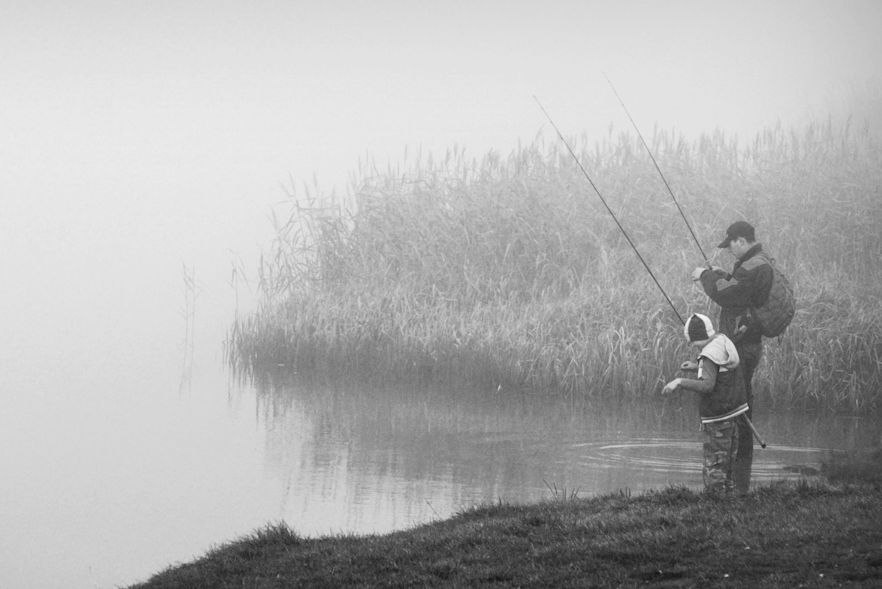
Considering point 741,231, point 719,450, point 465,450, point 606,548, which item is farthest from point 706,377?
point 465,450

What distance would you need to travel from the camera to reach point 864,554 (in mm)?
6453

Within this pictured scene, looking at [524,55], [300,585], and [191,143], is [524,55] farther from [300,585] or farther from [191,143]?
[300,585]

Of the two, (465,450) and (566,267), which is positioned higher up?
(566,267)

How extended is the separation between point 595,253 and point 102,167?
19314 mm

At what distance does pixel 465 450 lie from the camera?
12078 mm

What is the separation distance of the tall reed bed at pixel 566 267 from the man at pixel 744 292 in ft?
13.1

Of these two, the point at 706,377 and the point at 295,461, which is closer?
the point at 706,377

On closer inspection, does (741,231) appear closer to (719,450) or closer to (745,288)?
(745,288)

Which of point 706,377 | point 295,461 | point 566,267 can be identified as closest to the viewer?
point 706,377

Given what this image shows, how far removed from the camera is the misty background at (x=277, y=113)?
22.1 metres

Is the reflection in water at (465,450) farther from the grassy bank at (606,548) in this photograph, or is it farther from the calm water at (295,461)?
the grassy bank at (606,548)

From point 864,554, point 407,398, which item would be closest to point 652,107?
point 407,398

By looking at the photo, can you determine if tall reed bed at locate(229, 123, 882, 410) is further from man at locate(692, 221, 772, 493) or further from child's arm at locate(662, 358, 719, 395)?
child's arm at locate(662, 358, 719, 395)

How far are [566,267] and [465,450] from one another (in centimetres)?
661
